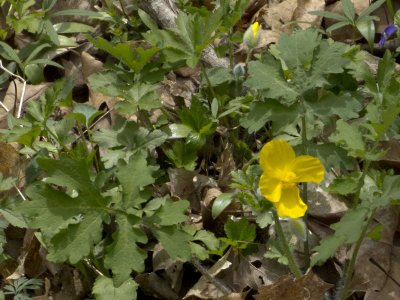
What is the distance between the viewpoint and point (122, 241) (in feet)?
6.05

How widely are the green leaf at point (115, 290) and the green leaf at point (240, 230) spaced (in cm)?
38

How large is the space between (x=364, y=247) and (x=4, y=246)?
1.37 metres

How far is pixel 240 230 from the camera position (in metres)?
2.23

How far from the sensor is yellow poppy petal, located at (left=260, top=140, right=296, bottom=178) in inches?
73.9

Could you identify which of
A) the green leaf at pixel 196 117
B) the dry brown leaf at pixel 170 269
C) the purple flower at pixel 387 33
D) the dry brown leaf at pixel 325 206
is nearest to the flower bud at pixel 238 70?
the green leaf at pixel 196 117

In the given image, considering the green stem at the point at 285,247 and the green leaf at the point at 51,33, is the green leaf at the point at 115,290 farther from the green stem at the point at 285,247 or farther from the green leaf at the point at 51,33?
the green leaf at the point at 51,33

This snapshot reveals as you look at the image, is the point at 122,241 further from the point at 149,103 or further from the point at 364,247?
the point at 364,247

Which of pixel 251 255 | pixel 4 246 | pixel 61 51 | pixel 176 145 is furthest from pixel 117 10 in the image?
pixel 251 255

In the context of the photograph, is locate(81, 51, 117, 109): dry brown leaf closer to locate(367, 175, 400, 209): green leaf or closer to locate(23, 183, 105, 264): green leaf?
locate(23, 183, 105, 264): green leaf

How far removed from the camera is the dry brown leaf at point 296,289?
199cm

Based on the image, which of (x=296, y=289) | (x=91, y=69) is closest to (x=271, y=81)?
(x=296, y=289)

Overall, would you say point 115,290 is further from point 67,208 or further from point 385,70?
point 385,70

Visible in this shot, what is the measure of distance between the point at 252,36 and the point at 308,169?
34.9 inches

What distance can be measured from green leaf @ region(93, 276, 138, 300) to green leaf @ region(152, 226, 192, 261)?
10.9 inches
